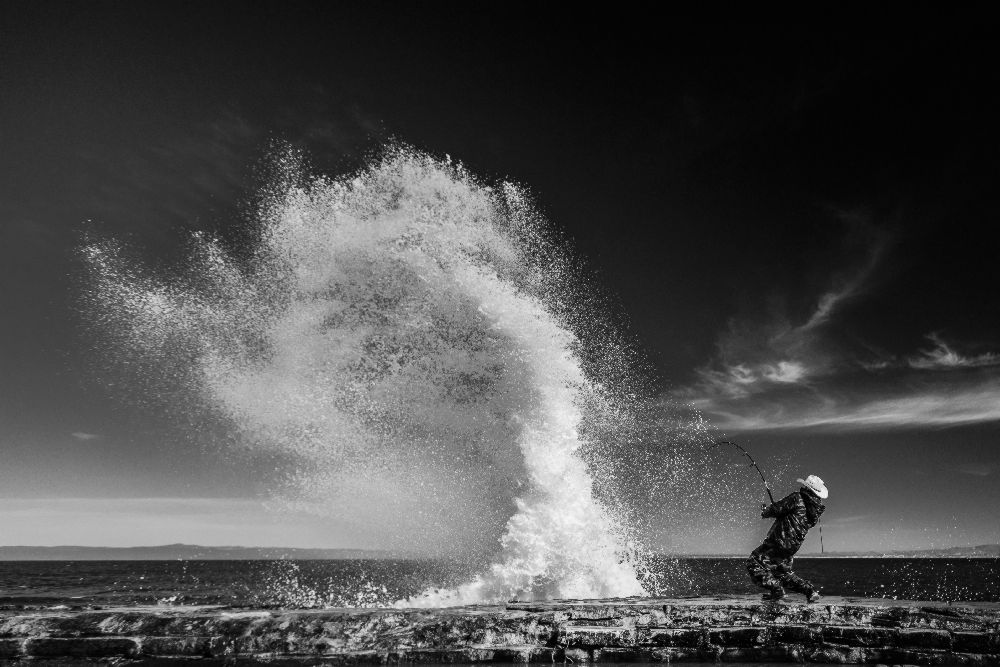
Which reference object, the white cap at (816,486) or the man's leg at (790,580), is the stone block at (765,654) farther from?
the white cap at (816,486)

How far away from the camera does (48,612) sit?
8.73 m

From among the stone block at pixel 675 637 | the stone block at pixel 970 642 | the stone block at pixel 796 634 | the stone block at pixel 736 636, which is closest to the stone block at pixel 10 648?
the stone block at pixel 675 637

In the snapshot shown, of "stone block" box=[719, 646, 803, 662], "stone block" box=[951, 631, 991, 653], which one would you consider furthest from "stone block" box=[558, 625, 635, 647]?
"stone block" box=[951, 631, 991, 653]

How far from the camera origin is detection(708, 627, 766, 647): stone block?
7387 millimetres

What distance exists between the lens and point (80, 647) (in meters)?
8.13

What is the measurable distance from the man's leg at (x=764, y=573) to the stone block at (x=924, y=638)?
5.14 ft

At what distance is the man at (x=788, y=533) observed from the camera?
28.1 feet

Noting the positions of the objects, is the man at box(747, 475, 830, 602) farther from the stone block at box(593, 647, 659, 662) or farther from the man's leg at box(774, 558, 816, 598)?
the stone block at box(593, 647, 659, 662)

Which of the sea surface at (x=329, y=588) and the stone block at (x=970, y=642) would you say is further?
the sea surface at (x=329, y=588)

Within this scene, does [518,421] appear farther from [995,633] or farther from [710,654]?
[995,633]

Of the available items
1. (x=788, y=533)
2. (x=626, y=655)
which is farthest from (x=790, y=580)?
(x=626, y=655)

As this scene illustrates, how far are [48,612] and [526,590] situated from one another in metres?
10.8

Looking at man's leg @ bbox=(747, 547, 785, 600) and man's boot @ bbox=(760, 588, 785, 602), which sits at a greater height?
man's leg @ bbox=(747, 547, 785, 600)

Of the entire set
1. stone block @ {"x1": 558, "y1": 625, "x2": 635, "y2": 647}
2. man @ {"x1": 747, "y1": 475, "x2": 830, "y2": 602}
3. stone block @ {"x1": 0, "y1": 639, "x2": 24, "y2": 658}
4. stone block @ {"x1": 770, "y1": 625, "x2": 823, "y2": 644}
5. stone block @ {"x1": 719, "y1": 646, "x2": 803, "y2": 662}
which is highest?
man @ {"x1": 747, "y1": 475, "x2": 830, "y2": 602}
